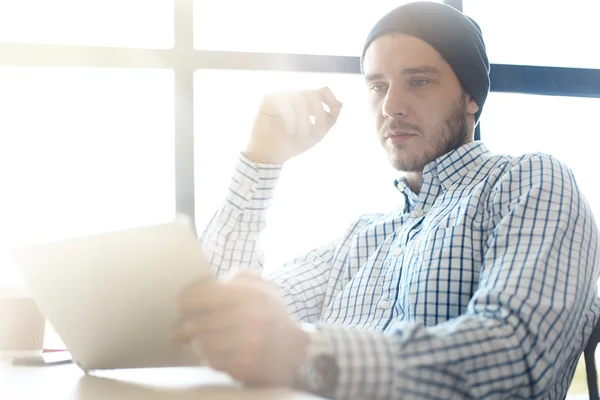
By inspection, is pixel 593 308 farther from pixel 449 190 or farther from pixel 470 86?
pixel 470 86

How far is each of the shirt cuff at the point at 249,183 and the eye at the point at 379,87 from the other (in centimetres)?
34

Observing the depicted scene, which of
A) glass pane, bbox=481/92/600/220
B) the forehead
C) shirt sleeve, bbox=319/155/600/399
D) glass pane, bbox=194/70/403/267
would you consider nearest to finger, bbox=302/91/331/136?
the forehead

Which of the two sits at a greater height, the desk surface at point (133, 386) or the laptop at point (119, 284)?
the laptop at point (119, 284)

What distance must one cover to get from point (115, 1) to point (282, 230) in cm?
83

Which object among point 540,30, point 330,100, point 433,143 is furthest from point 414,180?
point 540,30

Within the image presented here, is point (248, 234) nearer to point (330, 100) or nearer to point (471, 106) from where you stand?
point (330, 100)

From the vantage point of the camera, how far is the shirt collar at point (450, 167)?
140cm

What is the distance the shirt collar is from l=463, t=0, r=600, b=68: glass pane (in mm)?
786

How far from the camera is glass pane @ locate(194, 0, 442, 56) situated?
188 centimetres

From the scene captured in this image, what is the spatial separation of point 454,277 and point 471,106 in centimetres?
58

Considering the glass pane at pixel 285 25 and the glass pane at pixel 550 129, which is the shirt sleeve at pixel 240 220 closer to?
the glass pane at pixel 285 25

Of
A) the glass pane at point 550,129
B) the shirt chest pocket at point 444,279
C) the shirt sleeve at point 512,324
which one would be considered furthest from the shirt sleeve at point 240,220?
the glass pane at point 550,129

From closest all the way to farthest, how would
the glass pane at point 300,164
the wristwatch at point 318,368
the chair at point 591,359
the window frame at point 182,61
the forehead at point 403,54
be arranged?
the wristwatch at point 318,368 < the chair at point 591,359 < the forehead at point 403,54 < the window frame at point 182,61 < the glass pane at point 300,164

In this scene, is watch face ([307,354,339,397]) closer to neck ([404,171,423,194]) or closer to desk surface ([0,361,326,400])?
desk surface ([0,361,326,400])
